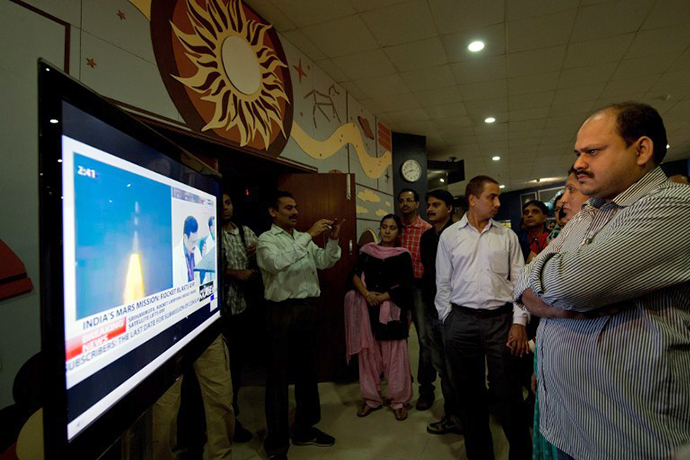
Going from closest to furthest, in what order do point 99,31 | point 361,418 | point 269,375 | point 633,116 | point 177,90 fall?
point 633,116
point 99,31
point 177,90
point 269,375
point 361,418

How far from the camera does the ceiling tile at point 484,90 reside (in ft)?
14.3

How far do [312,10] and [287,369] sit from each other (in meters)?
2.79

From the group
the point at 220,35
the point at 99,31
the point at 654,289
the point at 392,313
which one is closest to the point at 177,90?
the point at 99,31

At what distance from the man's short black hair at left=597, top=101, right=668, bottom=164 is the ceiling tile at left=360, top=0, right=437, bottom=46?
238 centimetres

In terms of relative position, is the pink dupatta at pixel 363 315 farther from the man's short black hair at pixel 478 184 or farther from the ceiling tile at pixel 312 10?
the ceiling tile at pixel 312 10

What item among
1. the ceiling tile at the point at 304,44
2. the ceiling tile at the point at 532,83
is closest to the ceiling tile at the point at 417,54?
the ceiling tile at the point at 304,44

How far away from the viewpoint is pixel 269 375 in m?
2.20

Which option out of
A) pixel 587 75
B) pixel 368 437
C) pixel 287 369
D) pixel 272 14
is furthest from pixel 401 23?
pixel 368 437

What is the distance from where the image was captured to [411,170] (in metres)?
6.00

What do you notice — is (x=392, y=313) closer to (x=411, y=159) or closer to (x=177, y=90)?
(x=177, y=90)

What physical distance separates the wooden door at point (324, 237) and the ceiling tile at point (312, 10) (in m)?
1.33

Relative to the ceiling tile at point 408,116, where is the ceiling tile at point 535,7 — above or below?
above

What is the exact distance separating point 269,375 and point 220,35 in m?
2.32

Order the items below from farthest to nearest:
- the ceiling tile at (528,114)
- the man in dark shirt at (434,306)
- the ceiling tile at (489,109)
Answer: the ceiling tile at (528,114) < the ceiling tile at (489,109) < the man in dark shirt at (434,306)
